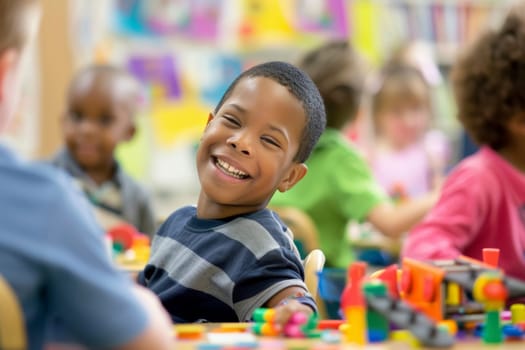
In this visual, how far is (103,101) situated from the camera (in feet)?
9.09

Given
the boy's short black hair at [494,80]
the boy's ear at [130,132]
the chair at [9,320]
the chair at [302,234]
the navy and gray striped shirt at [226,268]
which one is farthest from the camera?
the boy's ear at [130,132]

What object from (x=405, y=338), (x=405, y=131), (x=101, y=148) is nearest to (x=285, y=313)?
(x=405, y=338)

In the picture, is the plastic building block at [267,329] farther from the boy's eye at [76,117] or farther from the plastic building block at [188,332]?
the boy's eye at [76,117]

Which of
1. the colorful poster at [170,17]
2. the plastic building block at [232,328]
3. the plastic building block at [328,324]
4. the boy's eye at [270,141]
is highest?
the colorful poster at [170,17]

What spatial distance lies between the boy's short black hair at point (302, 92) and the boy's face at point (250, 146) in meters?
0.01

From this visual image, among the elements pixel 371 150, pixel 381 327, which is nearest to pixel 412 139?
pixel 371 150

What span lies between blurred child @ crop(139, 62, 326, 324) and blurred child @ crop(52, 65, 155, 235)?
1282mm

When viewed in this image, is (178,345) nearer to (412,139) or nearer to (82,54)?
(412,139)

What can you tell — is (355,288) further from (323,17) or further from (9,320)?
(323,17)

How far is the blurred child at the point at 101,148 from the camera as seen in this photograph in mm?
2697

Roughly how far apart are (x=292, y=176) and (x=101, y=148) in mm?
1423

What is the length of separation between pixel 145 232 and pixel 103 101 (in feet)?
1.41

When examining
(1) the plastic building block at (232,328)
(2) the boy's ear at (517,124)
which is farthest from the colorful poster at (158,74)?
(1) the plastic building block at (232,328)

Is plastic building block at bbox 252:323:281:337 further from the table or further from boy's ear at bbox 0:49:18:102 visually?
boy's ear at bbox 0:49:18:102
